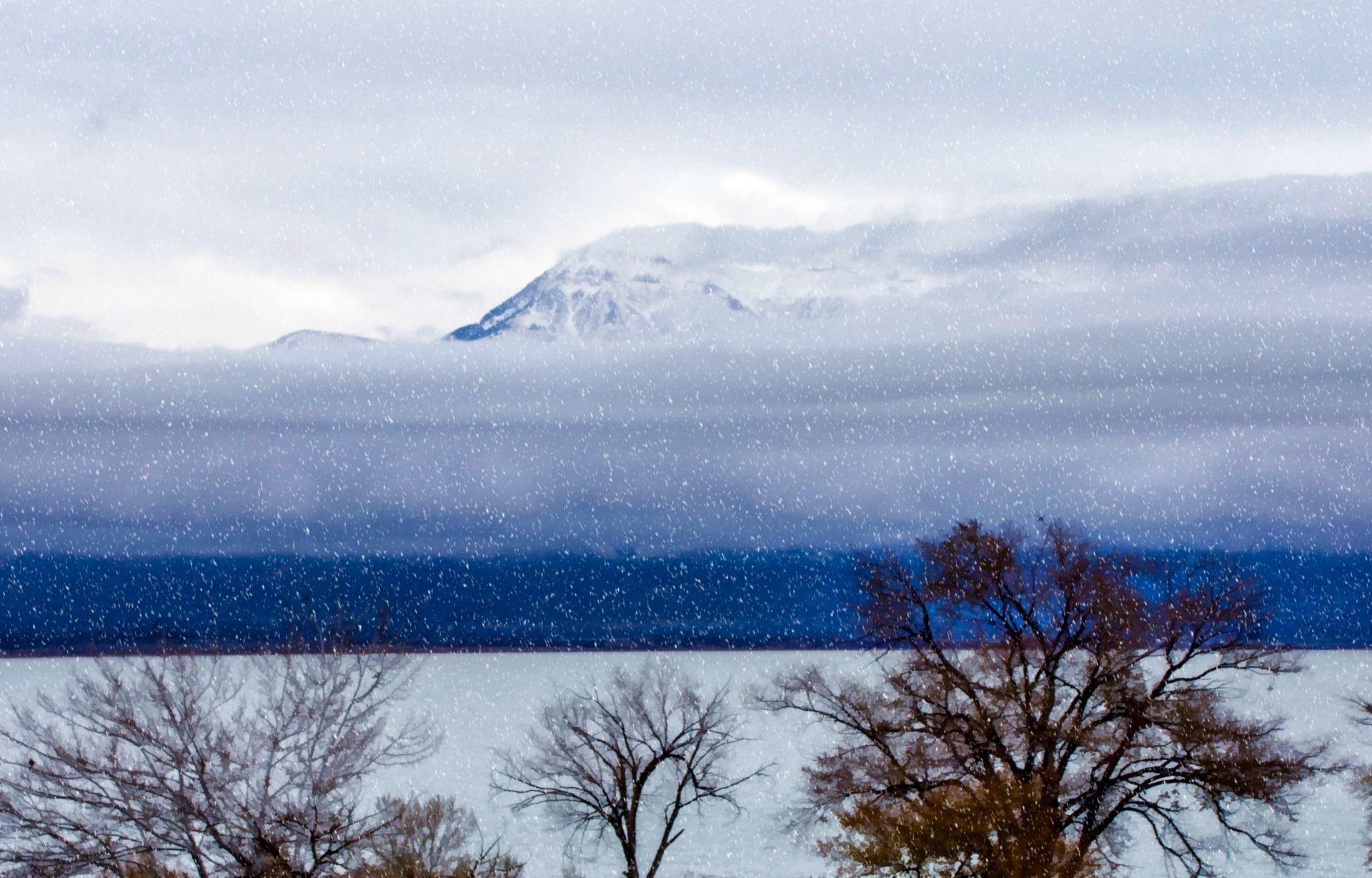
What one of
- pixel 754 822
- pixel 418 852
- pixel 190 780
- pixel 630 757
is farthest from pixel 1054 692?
pixel 754 822

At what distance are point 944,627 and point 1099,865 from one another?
7.78 meters

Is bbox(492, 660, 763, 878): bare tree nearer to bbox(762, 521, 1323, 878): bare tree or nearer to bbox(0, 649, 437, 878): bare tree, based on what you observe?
bbox(762, 521, 1323, 878): bare tree

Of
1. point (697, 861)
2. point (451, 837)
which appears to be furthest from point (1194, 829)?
point (451, 837)

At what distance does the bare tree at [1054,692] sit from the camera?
90.8ft

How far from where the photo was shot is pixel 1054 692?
1111 inches

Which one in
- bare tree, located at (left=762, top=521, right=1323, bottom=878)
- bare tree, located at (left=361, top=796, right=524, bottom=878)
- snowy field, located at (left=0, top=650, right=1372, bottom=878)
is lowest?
snowy field, located at (left=0, top=650, right=1372, bottom=878)

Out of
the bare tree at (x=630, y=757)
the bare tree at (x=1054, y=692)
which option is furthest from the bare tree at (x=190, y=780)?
the bare tree at (x=630, y=757)

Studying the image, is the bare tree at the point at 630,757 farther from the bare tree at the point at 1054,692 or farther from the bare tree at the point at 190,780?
the bare tree at the point at 190,780

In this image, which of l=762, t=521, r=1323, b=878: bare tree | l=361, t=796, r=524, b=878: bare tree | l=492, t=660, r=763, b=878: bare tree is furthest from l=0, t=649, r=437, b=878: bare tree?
l=492, t=660, r=763, b=878: bare tree

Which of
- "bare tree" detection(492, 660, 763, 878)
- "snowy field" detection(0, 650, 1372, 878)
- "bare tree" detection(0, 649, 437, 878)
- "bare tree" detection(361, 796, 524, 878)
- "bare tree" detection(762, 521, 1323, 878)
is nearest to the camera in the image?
"bare tree" detection(0, 649, 437, 878)

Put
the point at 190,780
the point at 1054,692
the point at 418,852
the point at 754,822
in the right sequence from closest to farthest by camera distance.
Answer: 1. the point at 190,780
2. the point at 418,852
3. the point at 1054,692
4. the point at 754,822

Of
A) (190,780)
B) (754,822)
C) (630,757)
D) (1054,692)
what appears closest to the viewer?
(190,780)

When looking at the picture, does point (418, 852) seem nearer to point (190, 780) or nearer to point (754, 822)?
point (190, 780)

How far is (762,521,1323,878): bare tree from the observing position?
2769 cm
